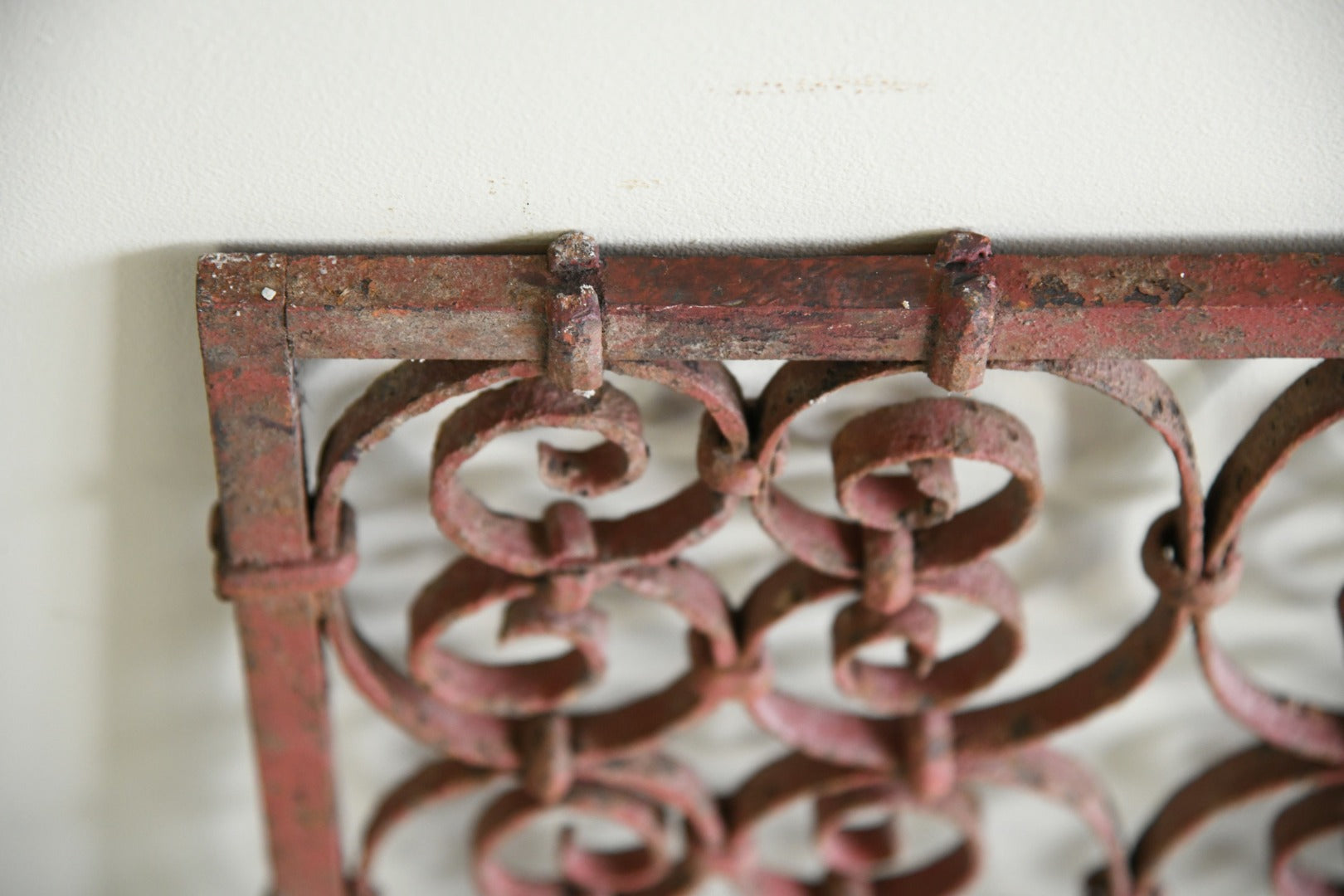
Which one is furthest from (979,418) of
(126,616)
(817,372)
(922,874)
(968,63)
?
(126,616)

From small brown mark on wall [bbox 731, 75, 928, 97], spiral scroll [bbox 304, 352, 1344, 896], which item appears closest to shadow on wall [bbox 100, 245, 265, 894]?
spiral scroll [bbox 304, 352, 1344, 896]

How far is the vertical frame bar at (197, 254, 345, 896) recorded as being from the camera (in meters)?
0.61

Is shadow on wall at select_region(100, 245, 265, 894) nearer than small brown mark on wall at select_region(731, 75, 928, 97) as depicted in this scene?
No

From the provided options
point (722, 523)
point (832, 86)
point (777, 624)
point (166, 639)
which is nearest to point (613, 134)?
point (832, 86)

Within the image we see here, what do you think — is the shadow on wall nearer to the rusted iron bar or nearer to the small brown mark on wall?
the rusted iron bar

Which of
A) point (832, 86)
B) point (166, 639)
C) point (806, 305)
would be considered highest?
point (832, 86)

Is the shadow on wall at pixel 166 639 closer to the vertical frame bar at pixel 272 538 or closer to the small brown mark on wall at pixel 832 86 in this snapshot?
the vertical frame bar at pixel 272 538

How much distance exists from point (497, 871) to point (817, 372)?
53 centimetres

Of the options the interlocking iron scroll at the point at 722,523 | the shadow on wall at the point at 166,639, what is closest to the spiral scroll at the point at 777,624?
the interlocking iron scroll at the point at 722,523

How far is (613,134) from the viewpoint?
601 millimetres

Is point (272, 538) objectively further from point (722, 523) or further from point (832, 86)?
point (832, 86)

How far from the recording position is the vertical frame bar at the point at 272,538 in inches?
24.2

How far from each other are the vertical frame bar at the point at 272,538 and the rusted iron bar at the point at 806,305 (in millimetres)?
17

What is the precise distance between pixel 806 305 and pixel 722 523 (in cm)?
18
